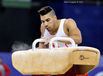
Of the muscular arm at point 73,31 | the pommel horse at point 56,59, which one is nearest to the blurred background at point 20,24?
the muscular arm at point 73,31

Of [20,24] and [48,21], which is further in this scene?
[20,24]

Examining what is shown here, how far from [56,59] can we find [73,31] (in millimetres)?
501

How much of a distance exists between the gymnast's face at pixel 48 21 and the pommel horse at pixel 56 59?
29 centimetres

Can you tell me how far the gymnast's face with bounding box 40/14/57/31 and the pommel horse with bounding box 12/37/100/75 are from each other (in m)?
0.29

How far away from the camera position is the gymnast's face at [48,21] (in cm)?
304

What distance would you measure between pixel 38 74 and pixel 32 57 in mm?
141

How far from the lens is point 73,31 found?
121 inches

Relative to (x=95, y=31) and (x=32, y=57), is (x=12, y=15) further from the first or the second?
(x=32, y=57)

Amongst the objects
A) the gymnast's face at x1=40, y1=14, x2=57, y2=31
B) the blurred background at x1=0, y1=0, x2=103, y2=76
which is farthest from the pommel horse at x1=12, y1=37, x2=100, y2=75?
the blurred background at x1=0, y1=0, x2=103, y2=76

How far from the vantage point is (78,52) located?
264 cm

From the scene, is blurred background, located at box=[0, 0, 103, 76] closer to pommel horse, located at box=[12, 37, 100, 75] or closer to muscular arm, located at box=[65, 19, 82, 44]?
muscular arm, located at box=[65, 19, 82, 44]

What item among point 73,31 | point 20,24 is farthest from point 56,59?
point 20,24

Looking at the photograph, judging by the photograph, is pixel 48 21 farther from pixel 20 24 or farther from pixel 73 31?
pixel 20 24

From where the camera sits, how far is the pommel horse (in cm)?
262
